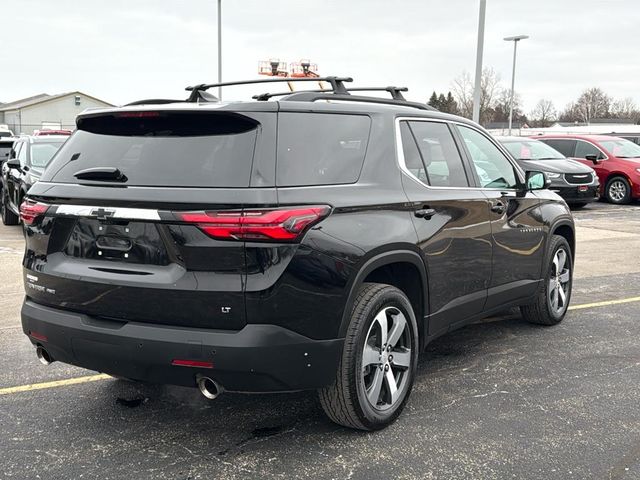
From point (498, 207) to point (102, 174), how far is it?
2740mm

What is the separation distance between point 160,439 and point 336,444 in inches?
36.5

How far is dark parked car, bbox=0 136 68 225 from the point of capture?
1058 cm

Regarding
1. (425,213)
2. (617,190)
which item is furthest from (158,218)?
(617,190)

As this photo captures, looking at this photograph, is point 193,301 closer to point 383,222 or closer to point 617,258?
point 383,222

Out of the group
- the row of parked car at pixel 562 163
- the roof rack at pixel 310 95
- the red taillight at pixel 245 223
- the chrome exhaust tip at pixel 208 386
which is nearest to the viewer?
the red taillight at pixel 245 223

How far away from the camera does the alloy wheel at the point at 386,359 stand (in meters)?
3.62

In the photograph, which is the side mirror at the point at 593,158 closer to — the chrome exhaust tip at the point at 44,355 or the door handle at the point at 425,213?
the door handle at the point at 425,213

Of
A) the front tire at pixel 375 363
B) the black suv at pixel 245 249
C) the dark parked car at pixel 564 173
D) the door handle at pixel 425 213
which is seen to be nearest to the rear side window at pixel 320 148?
the black suv at pixel 245 249

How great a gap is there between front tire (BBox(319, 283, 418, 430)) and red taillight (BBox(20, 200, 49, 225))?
66.5 inches

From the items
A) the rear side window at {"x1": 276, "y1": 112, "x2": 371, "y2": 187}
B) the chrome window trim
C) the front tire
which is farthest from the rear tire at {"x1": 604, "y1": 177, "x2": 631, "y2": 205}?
the rear side window at {"x1": 276, "y1": 112, "x2": 371, "y2": 187}

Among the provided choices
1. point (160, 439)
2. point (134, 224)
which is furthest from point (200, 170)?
point (160, 439)

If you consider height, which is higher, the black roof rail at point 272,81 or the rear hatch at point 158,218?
the black roof rail at point 272,81

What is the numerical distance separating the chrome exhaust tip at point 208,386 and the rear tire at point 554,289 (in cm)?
330

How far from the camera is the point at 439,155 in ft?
14.3
